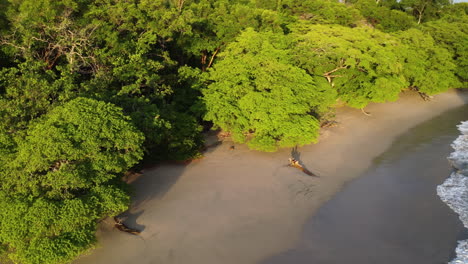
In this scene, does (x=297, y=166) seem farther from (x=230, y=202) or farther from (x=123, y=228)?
(x=123, y=228)

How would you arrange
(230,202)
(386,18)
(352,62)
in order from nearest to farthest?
(230,202)
(352,62)
(386,18)

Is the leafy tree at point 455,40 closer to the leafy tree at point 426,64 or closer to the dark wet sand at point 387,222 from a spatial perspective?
the leafy tree at point 426,64

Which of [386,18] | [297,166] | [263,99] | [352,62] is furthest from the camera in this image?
[386,18]

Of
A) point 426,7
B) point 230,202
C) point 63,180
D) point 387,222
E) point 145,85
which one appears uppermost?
point 426,7

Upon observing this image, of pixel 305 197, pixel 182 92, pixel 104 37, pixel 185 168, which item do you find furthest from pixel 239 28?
pixel 305 197

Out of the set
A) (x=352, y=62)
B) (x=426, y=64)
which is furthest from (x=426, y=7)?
(x=352, y=62)

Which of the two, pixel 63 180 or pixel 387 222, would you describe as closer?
pixel 63 180
